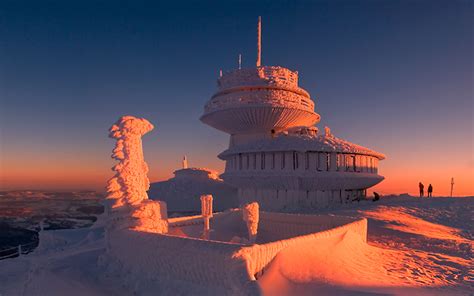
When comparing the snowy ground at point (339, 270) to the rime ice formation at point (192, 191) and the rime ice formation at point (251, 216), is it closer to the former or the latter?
the rime ice formation at point (251, 216)

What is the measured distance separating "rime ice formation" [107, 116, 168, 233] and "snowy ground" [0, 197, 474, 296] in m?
2.53

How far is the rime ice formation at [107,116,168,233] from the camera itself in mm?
13609

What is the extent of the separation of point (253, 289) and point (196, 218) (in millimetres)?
10210

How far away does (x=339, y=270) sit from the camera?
1136cm

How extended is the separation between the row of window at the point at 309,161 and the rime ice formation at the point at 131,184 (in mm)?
16335

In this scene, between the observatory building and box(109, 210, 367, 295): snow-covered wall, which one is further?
the observatory building

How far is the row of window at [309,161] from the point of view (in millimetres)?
28438

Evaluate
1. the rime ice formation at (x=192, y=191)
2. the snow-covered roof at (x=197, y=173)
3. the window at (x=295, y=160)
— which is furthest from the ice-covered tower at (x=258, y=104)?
the window at (x=295, y=160)

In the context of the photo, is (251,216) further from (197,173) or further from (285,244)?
(197,173)

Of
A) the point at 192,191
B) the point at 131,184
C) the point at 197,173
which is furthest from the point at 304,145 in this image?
the point at 197,173

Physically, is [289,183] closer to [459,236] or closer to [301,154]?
[301,154]

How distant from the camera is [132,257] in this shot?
12.3 meters

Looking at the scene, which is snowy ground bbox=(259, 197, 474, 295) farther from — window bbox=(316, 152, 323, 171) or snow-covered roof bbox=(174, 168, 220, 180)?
snow-covered roof bbox=(174, 168, 220, 180)

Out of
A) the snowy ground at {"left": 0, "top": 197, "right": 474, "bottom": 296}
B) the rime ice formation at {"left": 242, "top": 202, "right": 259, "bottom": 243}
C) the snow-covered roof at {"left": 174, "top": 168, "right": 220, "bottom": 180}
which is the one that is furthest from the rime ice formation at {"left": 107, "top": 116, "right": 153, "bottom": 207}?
the snow-covered roof at {"left": 174, "top": 168, "right": 220, "bottom": 180}
